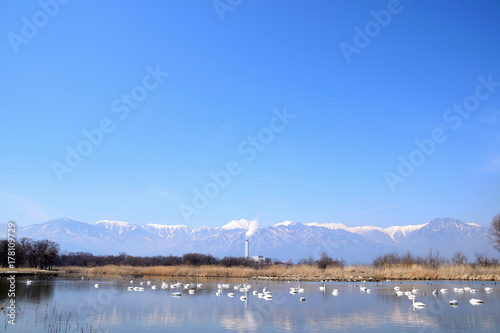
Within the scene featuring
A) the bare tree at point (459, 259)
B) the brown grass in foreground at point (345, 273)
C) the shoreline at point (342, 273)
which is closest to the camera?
the shoreline at point (342, 273)

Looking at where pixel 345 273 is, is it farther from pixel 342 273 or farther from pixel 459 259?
pixel 459 259

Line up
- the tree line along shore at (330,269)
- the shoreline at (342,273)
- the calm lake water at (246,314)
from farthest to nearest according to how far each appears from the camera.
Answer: the tree line along shore at (330,269)
the shoreline at (342,273)
the calm lake water at (246,314)

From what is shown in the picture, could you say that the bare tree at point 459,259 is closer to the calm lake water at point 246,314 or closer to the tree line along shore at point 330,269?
the tree line along shore at point 330,269

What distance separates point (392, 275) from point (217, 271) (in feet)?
64.6

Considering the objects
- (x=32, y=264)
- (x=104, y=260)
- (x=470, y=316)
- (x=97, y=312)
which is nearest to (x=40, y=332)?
(x=97, y=312)

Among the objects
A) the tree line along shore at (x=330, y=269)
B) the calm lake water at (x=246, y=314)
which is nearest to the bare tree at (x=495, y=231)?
the tree line along shore at (x=330, y=269)

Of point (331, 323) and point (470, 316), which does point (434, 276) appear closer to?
point (470, 316)

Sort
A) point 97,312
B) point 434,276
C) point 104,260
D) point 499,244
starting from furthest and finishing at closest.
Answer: point 104,260
point 499,244
point 434,276
point 97,312

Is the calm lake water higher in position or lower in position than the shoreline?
higher

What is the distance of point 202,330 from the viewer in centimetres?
1380

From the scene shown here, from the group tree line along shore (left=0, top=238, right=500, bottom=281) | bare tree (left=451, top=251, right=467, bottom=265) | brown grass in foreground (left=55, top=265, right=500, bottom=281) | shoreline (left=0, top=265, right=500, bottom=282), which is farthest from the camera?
bare tree (left=451, top=251, right=467, bottom=265)

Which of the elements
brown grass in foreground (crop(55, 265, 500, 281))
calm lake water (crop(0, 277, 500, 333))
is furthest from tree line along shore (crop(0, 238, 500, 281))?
calm lake water (crop(0, 277, 500, 333))

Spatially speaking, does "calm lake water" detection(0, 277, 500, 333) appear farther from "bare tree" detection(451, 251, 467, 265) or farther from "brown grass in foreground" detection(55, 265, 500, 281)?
"bare tree" detection(451, 251, 467, 265)

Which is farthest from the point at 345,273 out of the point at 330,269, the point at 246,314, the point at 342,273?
the point at 246,314
